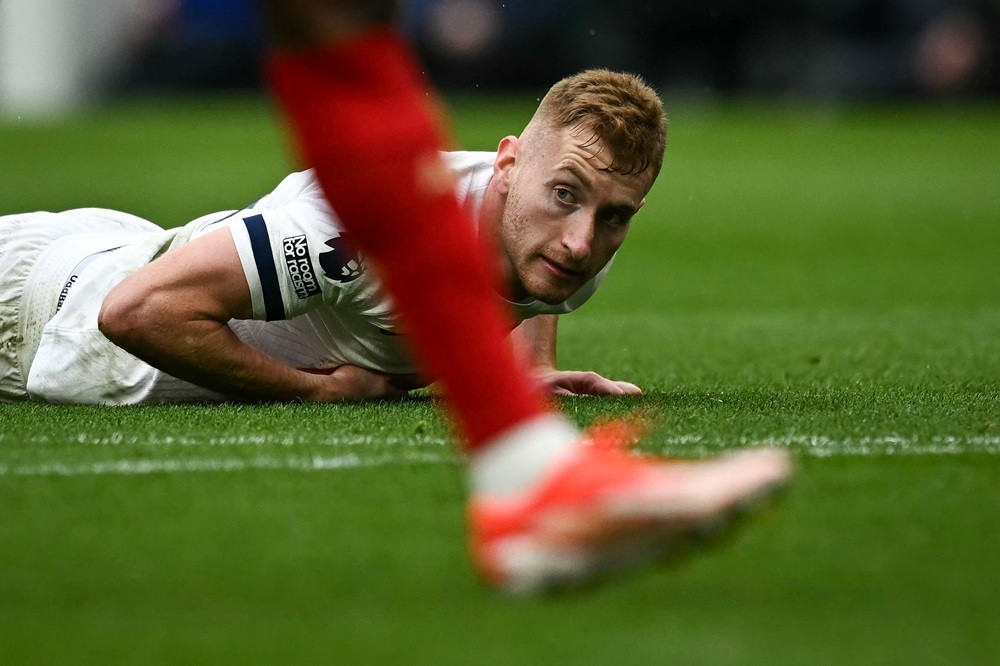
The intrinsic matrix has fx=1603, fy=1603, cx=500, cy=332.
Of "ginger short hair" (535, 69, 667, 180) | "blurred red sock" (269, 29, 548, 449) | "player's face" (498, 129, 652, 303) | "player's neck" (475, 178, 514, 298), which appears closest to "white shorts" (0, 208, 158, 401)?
"player's neck" (475, 178, 514, 298)

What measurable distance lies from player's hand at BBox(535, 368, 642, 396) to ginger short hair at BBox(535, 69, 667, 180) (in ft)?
2.20

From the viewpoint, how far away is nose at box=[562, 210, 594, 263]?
131 inches

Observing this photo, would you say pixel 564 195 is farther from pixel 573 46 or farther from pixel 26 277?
pixel 573 46

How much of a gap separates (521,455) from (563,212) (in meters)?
1.38

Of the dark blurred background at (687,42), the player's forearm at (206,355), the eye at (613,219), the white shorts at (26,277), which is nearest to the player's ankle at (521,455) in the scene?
the eye at (613,219)

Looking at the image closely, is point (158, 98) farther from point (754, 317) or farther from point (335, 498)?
point (335, 498)

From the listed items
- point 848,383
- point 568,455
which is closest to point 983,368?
point 848,383

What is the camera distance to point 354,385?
3691 mm

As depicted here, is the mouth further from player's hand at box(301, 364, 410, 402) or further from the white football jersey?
player's hand at box(301, 364, 410, 402)

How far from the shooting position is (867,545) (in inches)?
90.9

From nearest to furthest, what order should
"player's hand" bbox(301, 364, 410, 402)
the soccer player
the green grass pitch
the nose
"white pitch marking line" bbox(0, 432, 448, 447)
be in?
the green grass pitch → the soccer player → "white pitch marking line" bbox(0, 432, 448, 447) → the nose → "player's hand" bbox(301, 364, 410, 402)

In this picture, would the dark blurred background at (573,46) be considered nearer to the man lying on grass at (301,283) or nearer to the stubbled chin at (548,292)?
the man lying on grass at (301,283)

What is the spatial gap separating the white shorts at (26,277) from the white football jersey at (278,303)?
4cm

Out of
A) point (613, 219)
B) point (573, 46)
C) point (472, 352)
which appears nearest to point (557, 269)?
point (613, 219)
